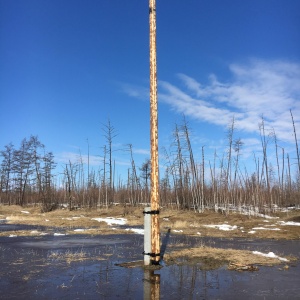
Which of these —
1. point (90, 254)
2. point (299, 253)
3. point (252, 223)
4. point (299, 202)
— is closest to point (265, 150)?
point (252, 223)

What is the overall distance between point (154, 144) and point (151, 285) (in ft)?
12.3

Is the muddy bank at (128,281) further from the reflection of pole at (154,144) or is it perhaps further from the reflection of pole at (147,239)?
the reflection of pole at (154,144)

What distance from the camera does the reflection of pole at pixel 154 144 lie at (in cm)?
813

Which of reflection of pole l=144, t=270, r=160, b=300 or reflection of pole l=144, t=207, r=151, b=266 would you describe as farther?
reflection of pole l=144, t=207, r=151, b=266

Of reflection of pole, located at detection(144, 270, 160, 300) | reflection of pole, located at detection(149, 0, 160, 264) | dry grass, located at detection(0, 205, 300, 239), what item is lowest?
reflection of pole, located at detection(144, 270, 160, 300)

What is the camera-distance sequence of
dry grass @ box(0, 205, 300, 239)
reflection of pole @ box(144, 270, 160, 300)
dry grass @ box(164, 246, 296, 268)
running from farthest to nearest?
dry grass @ box(0, 205, 300, 239)
dry grass @ box(164, 246, 296, 268)
reflection of pole @ box(144, 270, 160, 300)

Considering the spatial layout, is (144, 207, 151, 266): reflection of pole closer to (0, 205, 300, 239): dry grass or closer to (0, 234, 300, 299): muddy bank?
(0, 234, 300, 299): muddy bank

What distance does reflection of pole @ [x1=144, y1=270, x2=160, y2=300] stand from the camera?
543 cm

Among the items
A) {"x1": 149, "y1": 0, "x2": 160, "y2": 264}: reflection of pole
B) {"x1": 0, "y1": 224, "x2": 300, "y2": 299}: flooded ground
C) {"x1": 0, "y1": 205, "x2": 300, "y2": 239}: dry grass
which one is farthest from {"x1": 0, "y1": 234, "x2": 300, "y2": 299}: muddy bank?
{"x1": 0, "y1": 205, "x2": 300, "y2": 239}: dry grass

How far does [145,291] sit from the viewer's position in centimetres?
576

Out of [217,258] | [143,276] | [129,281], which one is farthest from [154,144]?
[217,258]

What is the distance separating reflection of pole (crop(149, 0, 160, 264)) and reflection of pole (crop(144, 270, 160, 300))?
31.5 inches

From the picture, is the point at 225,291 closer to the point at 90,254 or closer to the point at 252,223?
the point at 90,254

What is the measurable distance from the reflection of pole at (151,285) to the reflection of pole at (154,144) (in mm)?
799
